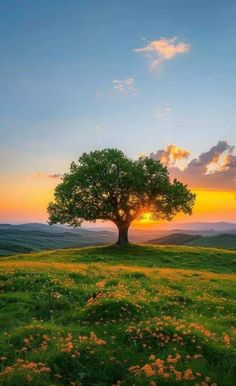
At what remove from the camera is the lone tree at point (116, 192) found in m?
64.8

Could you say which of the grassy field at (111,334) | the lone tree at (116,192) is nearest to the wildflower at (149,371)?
the grassy field at (111,334)

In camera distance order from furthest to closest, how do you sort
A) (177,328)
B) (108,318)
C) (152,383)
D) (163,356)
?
(108,318) < (177,328) < (163,356) < (152,383)

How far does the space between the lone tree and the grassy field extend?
1495 inches

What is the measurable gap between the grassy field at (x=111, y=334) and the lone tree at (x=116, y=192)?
38.0 meters

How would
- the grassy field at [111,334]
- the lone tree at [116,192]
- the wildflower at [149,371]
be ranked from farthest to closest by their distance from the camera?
1. the lone tree at [116,192]
2. the grassy field at [111,334]
3. the wildflower at [149,371]

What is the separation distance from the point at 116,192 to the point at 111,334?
51068 millimetres

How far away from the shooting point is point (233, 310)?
21031 mm

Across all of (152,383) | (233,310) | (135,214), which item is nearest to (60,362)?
(152,383)

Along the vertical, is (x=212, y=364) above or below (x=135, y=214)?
below

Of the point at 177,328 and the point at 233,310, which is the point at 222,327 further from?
the point at 233,310

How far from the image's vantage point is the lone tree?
64812 millimetres

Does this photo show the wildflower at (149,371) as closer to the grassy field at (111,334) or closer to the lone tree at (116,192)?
the grassy field at (111,334)

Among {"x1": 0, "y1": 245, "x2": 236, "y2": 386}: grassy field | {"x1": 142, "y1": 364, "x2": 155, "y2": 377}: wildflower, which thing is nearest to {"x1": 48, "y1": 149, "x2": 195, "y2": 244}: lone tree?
{"x1": 0, "y1": 245, "x2": 236, "y2": 386}: grassy field

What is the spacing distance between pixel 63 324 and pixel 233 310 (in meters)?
8.63
